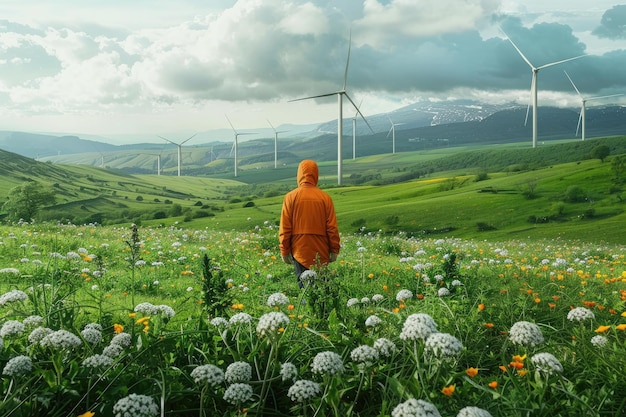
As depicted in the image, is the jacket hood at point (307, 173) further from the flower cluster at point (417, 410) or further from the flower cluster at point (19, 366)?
the flower cluster at point (417, 410)

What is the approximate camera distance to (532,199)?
47.2 meters

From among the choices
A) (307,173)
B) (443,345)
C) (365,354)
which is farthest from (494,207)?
(443,345)

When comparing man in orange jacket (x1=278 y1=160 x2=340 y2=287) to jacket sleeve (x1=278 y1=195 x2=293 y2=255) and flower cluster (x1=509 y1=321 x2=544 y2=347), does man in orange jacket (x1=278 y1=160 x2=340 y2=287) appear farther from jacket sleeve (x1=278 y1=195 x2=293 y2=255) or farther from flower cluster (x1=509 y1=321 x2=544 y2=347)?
flower cluster (x1=509 y1=321 x2=544 y2=347)

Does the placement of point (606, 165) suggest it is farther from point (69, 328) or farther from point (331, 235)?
point (69, 328)

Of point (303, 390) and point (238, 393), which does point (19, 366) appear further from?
point (303, 390)

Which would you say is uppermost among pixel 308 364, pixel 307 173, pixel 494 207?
pixel 307 173

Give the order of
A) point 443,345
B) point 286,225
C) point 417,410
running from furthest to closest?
point 286,225
point 443,345
point 417,410

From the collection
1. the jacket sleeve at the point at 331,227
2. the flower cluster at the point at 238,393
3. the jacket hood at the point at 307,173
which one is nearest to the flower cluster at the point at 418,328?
the flower cluster at the point at 238,393

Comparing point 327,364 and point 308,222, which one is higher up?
point 308,222

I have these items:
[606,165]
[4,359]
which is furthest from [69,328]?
[606,165]

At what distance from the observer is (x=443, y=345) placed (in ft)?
11.0

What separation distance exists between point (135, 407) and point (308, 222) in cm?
683

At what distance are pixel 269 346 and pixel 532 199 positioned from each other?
4727 cm

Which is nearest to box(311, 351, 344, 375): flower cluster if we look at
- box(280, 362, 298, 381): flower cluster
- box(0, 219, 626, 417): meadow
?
box(0, 219, 626, 417): meadow
